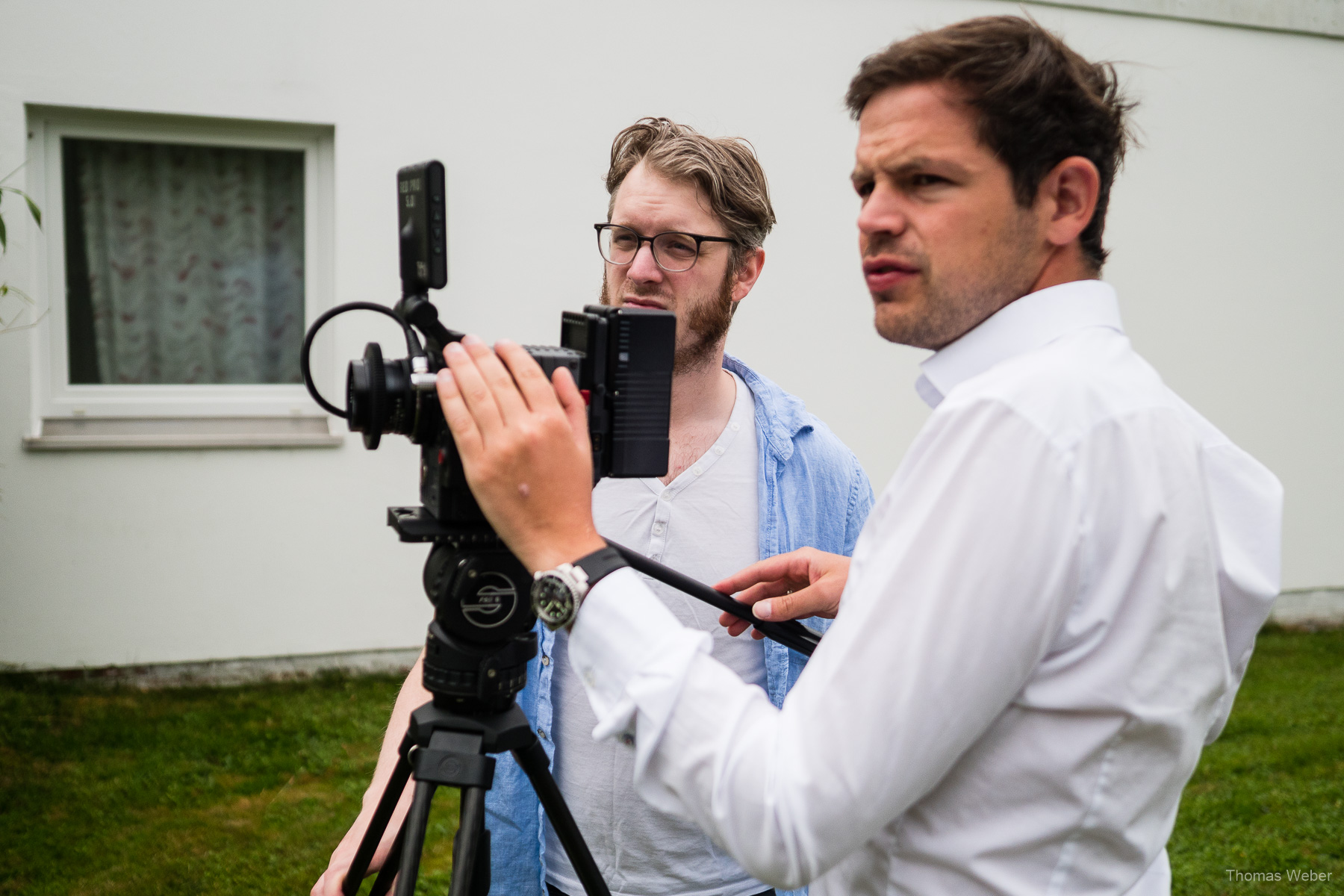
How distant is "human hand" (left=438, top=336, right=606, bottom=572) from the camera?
1056 millimetres

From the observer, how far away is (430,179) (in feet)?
3.95

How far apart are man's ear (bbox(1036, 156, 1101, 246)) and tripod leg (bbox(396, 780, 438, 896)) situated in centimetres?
96

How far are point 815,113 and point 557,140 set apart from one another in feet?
4.55

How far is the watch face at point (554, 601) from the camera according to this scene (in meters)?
1.01

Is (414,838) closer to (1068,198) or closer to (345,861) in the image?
(345,861)

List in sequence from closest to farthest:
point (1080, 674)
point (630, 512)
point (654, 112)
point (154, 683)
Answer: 1. point (1080, 674)
2. point (630, 512)
3. point (154, 683)
4. point (654, 112)

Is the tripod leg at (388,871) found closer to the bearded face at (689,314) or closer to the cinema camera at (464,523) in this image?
the cinema camera at (464,523)

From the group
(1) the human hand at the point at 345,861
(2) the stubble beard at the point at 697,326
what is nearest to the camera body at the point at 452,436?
(1) the human hand at the point at 345,861

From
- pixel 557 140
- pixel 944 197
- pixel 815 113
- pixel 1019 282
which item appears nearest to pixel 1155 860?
pixel 1019 282

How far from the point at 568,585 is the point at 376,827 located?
55 centimetres

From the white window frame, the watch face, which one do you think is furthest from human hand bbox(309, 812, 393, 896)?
the white window frame

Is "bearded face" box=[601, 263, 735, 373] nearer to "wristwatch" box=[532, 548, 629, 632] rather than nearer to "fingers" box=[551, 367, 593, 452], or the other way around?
"fingers" box=[551, 367, 593, 452]

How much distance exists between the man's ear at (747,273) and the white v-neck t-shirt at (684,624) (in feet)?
0.93

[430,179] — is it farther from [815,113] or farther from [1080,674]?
[815,113]
